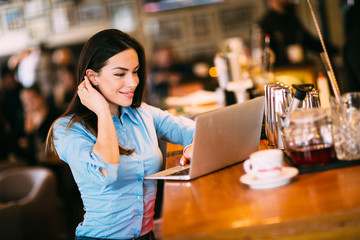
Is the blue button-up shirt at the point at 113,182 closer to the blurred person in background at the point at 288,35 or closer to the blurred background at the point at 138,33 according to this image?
the blurred person in background at the point at 288,35

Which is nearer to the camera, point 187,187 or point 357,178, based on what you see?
point 357,178

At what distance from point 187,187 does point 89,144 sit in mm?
425

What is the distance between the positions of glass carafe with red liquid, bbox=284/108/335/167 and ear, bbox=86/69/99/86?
0.79 metres

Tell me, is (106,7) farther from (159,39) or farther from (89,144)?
(89,144)

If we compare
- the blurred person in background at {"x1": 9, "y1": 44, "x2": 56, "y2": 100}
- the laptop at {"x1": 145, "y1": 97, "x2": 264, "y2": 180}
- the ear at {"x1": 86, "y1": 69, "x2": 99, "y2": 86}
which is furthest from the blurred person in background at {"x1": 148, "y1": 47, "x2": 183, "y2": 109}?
the laptop at {"x1": 145, "y1": 97, "x2": 264, "y2": 180}

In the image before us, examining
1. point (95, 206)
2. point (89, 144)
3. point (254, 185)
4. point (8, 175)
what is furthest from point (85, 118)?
point (8, 175)

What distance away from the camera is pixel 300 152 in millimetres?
1227

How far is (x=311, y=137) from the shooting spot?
3.96 ft

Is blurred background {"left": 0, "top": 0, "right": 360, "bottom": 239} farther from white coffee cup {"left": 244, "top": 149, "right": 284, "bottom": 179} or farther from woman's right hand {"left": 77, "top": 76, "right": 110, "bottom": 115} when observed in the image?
white coffee cup {"left": 244, "top": 149, "right": 284, "bottom": 179}

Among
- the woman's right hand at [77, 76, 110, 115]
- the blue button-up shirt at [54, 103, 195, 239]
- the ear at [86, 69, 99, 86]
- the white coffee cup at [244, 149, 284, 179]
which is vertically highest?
the ear at [86, 69, 99, 86]

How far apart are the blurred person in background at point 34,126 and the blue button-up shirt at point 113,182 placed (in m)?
3.31

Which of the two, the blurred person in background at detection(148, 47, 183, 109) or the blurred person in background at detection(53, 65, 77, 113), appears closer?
the blurred person in background at detection(148, 47, 183, 109)

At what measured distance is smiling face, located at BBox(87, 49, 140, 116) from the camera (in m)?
1.67

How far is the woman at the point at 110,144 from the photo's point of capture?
4.91ft
